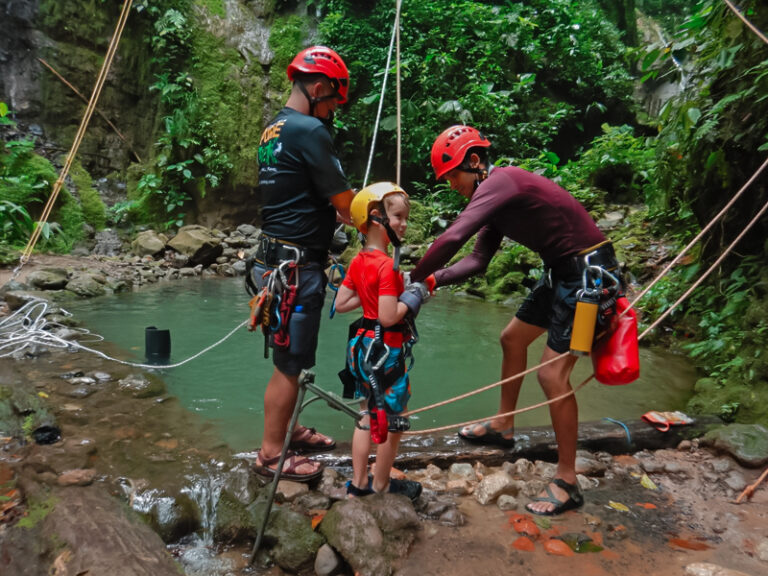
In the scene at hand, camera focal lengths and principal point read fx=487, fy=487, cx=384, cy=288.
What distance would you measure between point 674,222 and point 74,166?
38.7ft

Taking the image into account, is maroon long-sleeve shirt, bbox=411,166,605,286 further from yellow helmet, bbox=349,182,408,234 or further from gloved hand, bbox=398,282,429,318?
yellow helmet, bbox=349,182,408,234

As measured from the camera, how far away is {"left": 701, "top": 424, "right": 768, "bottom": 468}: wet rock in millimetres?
2786

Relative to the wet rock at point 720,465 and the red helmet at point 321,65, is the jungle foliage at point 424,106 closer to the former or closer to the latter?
the wet rock at point 720,465

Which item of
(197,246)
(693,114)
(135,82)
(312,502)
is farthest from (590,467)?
(135,82)

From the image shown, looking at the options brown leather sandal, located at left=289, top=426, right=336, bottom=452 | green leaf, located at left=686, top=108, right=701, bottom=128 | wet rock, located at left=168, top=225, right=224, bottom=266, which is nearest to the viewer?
brown leather sandal, located at left=289, top=426, right=336, bottom=452

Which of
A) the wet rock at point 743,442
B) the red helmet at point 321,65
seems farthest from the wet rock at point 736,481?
the red helmet at point 321,65

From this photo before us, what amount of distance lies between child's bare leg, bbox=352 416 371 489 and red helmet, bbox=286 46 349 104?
1651 mm

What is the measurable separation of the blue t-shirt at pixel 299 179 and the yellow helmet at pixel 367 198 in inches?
8.8

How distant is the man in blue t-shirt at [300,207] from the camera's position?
2.34 meters

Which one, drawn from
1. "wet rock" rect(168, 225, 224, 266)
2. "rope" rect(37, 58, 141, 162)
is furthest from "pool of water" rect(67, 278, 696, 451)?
"rope" rect(37, 58, 141, 162)

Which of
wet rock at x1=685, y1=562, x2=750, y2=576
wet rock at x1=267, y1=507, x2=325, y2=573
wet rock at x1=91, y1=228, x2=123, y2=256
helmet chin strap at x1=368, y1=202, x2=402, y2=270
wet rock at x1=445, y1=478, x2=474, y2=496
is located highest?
helmet chin strap at x1=368, y1=202, x2=402, y2=270

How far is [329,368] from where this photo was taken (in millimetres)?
4402

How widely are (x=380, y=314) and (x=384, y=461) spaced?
0.68 metres

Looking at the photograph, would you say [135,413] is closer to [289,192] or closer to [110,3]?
[289,192]
